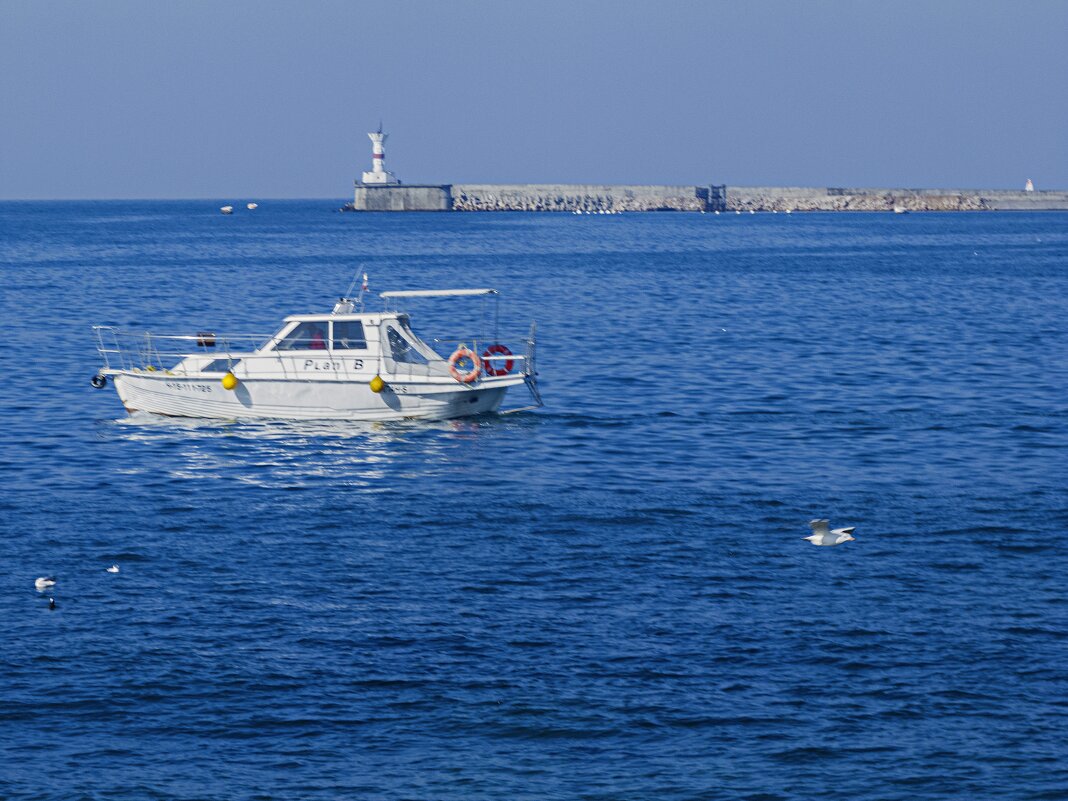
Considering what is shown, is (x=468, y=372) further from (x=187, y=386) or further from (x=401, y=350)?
(x=187, y=386)

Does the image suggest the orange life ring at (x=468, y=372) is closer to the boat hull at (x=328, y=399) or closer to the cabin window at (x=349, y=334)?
the boat hull at (x=328, y=399)

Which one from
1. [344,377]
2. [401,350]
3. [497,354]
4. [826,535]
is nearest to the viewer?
[826,535]

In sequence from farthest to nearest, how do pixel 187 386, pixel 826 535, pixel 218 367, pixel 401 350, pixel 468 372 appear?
pixel 218 367
pixel 187 386
pixel 401 350
pixel 468 372
pixel 826 535

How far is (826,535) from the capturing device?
20.1 m

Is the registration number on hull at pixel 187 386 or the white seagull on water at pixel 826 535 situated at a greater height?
the registration number on hull at pixel 187 386

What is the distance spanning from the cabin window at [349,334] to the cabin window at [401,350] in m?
0.58

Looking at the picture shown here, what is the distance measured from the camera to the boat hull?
98.0ft

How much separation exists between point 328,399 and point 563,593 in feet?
Result: 42.9

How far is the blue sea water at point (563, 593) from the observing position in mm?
13336

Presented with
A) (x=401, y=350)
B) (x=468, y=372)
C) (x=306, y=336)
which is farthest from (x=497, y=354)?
(x=306, y=336)

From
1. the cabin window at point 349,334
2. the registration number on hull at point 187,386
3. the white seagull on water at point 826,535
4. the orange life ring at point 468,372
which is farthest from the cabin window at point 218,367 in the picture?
the white seagull on water at point 826,535

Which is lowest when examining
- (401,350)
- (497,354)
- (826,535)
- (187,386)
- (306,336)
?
(826,535)

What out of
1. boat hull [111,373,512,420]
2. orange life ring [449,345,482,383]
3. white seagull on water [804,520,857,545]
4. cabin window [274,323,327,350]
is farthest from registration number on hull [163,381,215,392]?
white seagull on water [804,520,857,545]

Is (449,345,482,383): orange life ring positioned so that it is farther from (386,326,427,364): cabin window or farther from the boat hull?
(386,326,427,364): cabin window
